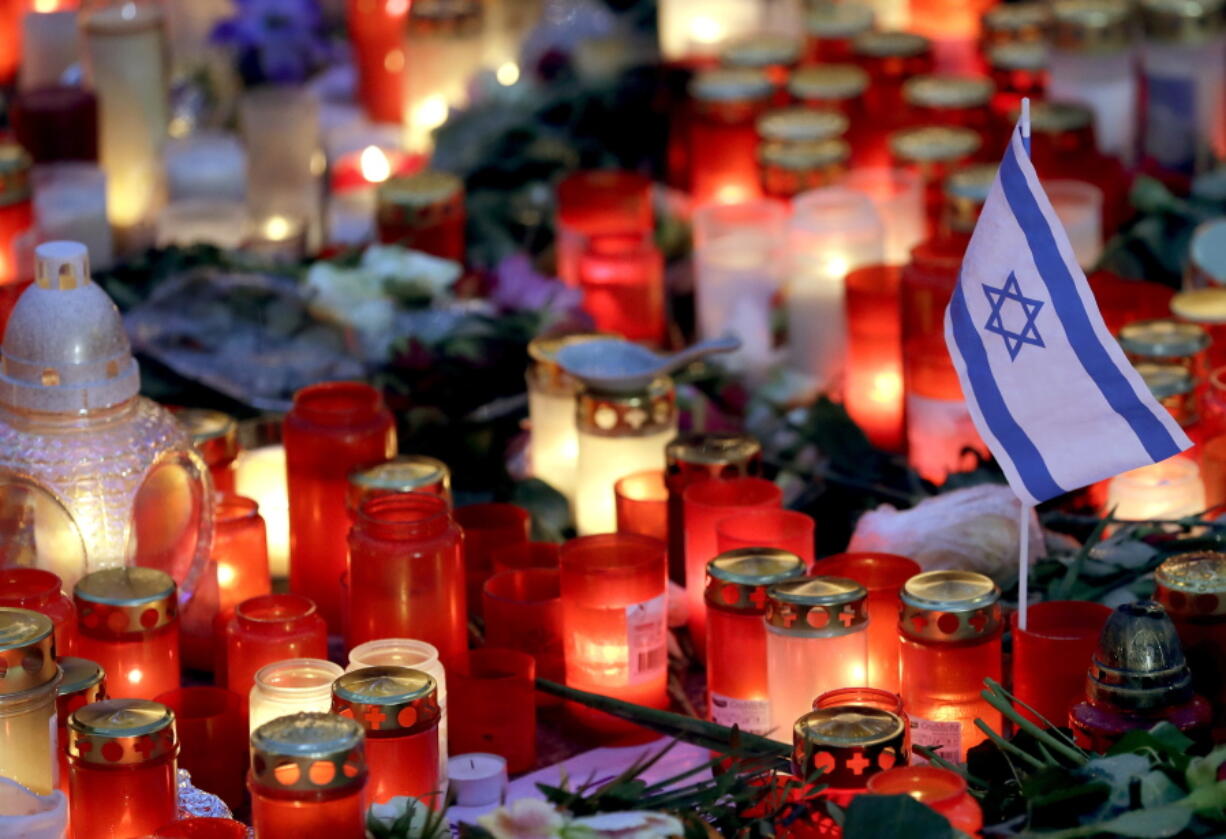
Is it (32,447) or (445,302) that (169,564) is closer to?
(32,447)

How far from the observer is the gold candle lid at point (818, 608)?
5.66 ft

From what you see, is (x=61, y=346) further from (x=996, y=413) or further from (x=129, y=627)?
(x=996, y=413)

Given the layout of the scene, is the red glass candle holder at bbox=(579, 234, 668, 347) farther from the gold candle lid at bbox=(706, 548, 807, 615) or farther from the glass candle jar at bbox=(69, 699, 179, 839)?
the glass candle jar at bbox=(69, 699, 179, 839)

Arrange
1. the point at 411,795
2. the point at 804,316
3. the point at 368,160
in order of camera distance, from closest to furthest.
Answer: the point at 411,795 < the point at 804,316 < the point at 368,160

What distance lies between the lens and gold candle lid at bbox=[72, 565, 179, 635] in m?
1.83

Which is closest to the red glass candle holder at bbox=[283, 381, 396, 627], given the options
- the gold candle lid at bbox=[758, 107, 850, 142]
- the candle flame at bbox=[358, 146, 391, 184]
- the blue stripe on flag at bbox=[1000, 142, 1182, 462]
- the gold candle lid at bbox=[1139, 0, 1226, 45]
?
the blue stripe on flag at bbox=[1000, 142, 1182, 462]

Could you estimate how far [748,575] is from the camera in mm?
1816

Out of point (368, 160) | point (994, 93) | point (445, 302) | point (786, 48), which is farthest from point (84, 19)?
point (994, 93)

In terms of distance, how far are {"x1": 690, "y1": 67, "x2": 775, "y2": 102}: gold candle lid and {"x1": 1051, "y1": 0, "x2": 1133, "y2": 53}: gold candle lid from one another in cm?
45

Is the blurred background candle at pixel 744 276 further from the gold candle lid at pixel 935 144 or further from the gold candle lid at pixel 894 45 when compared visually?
the gold candle lid at pixel 894 45

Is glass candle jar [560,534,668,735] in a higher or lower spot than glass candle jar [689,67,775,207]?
lower

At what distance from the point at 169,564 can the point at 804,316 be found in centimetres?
98

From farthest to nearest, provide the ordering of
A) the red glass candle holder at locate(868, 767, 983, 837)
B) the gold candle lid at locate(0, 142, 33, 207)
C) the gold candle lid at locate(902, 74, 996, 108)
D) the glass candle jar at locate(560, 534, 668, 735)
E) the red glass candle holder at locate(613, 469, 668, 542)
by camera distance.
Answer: the gold candle lid at locate(902, 74, 996, 108) → the gold candle lid at locate(0, 142, 33, 207) → the red glass candle holder at locate(613, 469, 668, 542) → the glass candle jar at locate(560, 534, 668, 735) → the red glass candle holder at locate(868, 767, 983, 837)

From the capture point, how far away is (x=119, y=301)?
2.67 m
